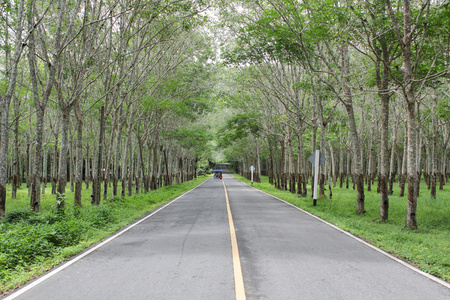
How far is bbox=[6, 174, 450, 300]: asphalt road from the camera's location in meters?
4.63

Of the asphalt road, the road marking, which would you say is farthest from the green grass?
the road marking

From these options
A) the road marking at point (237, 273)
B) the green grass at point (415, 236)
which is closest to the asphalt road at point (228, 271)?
the road marking at point (237, 273)

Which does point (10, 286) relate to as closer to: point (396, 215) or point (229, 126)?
point (396, 215)

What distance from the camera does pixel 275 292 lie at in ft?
15.0

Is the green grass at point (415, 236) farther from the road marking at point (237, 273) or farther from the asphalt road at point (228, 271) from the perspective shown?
the road marking at point (237, 273)

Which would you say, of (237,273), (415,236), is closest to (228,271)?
(237,273)

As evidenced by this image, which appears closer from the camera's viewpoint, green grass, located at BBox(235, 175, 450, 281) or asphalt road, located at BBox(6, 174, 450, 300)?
asphalt road, located at BBox(6, 174, 450, 300)

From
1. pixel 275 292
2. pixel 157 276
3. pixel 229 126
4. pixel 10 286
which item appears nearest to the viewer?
pixel 275 292

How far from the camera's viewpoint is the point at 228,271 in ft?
18.2

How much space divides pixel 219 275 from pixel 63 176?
32.4ft

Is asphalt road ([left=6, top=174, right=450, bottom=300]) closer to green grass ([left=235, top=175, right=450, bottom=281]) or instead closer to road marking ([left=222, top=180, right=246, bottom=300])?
road marking ([left=222, top=180, right=246, bottom=300])

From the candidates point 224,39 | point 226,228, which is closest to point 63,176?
point 226,228

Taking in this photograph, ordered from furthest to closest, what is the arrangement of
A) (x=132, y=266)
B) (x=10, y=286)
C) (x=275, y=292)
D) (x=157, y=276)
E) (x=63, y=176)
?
(x=63, y=176) → (x=132, y=266) → (x=157, y=276) → (x=10, y=286) → (x=275, y=292)

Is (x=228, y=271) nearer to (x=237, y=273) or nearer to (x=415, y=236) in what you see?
(x=237, y=273)
